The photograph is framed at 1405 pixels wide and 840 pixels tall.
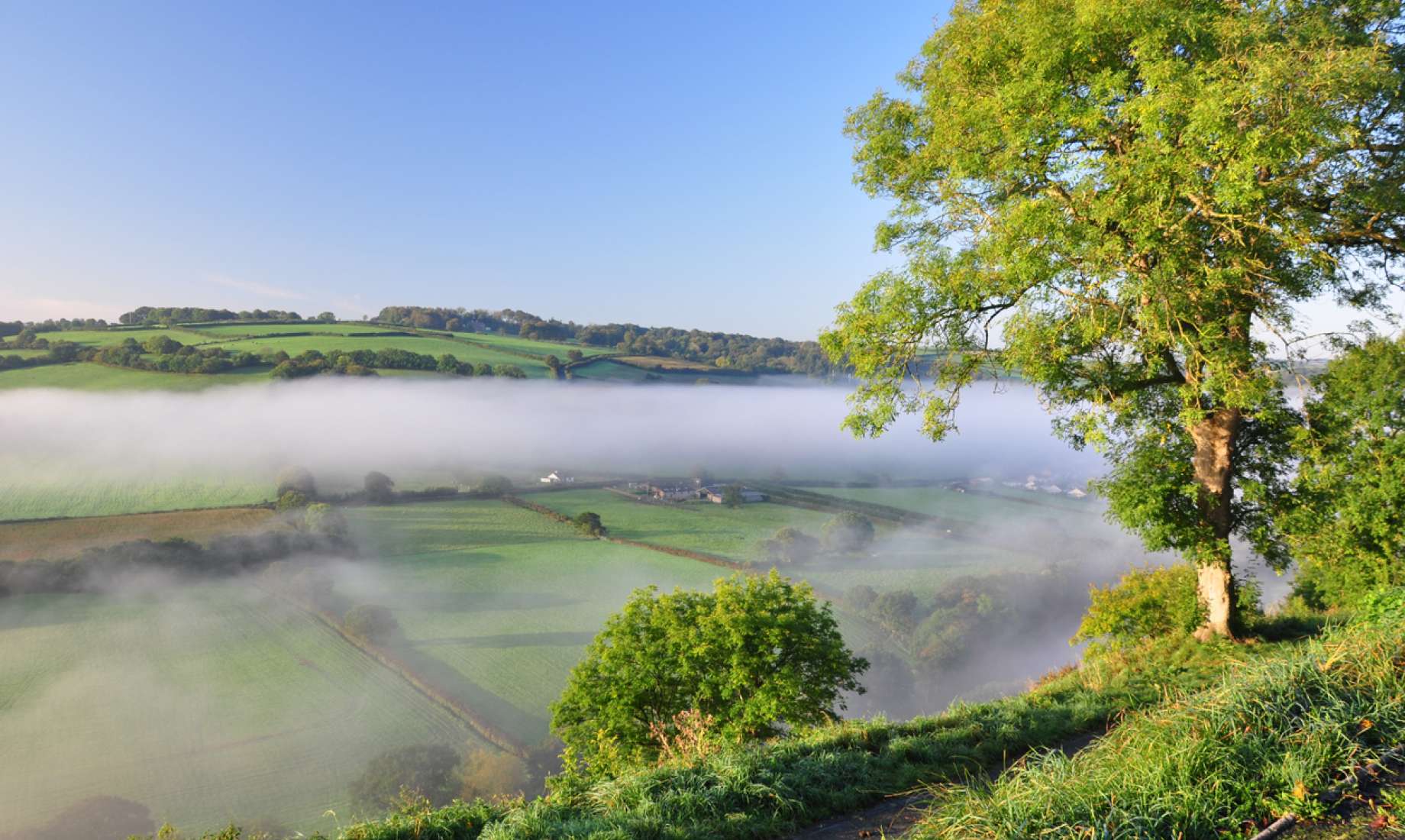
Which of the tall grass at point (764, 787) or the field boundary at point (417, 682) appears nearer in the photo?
the tall grass at point (764, 787)

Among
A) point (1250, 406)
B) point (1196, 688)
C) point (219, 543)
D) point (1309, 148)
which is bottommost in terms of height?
point (219, 543)

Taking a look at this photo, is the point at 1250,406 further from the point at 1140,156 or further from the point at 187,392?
the point at 187,392

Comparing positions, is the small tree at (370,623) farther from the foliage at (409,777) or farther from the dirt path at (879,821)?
the dirt path at (879,821)

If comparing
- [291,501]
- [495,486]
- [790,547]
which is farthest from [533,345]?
[790,547]

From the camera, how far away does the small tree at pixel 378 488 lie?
237 feet

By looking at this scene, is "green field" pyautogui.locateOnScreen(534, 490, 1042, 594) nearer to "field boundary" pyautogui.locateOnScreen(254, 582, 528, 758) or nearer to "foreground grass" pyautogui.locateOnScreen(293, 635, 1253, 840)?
"field boundary" pyautogui.locateOnScreen(254, 582, 528, 758)

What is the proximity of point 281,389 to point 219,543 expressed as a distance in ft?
165

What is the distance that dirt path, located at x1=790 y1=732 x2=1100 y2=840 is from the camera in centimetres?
573

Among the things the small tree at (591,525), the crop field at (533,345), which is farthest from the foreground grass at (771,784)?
the crop field at (533,345)

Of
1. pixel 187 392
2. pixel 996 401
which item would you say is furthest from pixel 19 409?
pixel 996 401

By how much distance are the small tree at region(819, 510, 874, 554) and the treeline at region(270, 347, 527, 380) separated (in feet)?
222

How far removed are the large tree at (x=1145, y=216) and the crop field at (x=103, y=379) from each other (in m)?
105

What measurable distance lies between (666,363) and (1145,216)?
128 m

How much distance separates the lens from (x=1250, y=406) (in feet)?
34.1
